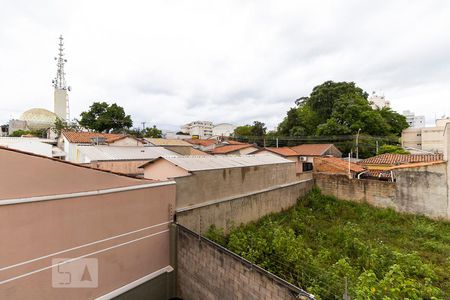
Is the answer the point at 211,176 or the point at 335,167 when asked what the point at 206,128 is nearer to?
the point at 335,167

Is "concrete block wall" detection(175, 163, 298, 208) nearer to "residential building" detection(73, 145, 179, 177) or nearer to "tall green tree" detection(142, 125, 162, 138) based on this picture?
"residential building" detection(73, 145, 179, 177)

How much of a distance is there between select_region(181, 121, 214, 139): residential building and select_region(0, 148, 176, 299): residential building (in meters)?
80.7

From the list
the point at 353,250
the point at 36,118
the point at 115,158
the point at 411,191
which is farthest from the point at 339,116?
the point at 36,118

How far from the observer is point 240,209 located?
8.83 m

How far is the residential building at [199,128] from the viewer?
87.5 m

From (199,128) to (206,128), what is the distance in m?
4.10

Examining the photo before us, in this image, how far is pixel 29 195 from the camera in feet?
13.8

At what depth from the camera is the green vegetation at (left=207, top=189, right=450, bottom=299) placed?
15.2ft

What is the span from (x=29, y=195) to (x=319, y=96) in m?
31.6

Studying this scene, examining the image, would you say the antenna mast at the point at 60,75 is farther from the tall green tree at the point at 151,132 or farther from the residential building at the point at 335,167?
the residential building at the point at 335,167

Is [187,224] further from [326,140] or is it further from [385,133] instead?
[385,133]

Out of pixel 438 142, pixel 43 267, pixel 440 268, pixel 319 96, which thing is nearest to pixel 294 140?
pixel 319 96

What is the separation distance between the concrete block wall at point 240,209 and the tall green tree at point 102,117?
25522 mm

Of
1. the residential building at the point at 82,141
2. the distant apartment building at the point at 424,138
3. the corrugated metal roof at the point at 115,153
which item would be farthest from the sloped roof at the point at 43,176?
the distant apartment building at the point at 424,138
